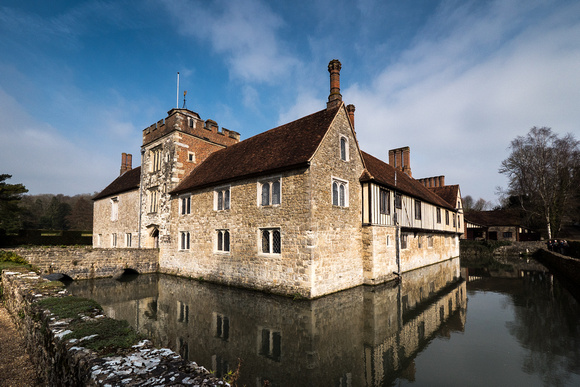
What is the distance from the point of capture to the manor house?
12312 millimetres

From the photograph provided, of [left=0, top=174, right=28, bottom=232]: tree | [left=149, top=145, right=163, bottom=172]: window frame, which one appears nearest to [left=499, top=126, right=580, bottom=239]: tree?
[left=149, top=145, right=163, bottom=172]: window frame

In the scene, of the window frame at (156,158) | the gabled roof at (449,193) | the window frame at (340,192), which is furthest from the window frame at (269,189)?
the gabled roof at (449,193)

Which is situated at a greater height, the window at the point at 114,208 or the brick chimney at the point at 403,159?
the brick chimney at the point at 403,159

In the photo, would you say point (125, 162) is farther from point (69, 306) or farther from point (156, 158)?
point (69, 306)

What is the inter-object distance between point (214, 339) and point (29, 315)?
407 centimetres

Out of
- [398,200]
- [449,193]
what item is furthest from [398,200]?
[449,193]

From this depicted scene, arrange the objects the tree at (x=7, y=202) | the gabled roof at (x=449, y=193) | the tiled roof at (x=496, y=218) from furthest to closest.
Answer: the tiled roof at (x=496, y=218) → the gabled roof at (x=449, y=193) → the tree at (x=7, y=202)

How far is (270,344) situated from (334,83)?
1285cm

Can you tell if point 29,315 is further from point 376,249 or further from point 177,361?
point 376,249

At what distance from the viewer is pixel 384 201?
16156 millimetres

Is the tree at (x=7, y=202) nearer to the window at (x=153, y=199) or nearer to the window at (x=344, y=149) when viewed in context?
the window at (x=153, y=199)

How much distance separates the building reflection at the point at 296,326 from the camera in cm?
599

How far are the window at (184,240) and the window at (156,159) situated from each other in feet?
18.4

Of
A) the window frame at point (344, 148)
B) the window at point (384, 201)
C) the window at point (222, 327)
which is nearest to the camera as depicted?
the window at point (222, 327)
